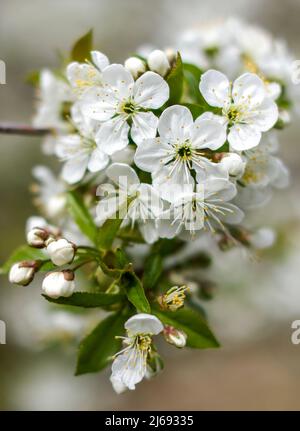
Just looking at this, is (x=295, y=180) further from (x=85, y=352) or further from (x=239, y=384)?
(x=85, y=352)

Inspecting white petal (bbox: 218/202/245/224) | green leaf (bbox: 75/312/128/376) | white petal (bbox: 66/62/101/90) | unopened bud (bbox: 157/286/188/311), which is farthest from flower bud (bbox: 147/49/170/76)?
green leaf (bbox: 75/312/128/376)

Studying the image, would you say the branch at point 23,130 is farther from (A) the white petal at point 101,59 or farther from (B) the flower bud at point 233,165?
(B) the flower bud at point 233,165

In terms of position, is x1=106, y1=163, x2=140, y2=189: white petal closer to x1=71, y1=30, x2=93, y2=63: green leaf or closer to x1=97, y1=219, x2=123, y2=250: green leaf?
x1=97, y1=219, x2=123, y2=250: green leaf

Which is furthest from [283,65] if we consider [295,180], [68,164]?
[295,180]

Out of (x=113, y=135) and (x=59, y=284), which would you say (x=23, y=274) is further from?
(x=113, y=135)

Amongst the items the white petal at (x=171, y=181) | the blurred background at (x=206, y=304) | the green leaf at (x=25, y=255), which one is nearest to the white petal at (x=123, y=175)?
the white petal at (x=171, y=181)

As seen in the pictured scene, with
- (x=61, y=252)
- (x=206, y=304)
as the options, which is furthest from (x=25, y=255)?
(x=206, y=304)

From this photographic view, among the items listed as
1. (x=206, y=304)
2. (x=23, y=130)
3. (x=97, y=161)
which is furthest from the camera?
(x=206, y=304)

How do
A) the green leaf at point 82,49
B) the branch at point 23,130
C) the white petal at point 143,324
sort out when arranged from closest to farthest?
the white petal at point 143,324
the green leaf at point 82,49
the branch at point 23,130
